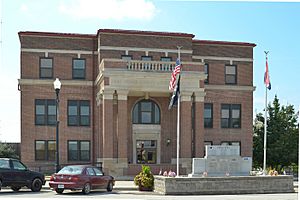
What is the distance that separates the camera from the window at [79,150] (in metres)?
40.1

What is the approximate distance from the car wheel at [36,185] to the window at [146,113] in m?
15.4

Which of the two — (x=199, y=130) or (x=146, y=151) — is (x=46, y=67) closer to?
(x=146, y=151)

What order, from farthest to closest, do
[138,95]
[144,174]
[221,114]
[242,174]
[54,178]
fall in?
[221,114] < [138,95] < [242,174] < [144,174] < [54,178]

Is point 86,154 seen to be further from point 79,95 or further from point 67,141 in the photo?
point 79,95

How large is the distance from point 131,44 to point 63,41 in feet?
18.3

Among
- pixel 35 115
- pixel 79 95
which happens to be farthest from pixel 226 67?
pixel 35 115

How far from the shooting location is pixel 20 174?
76.3ft

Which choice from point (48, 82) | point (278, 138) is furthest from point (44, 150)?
point (278, 138)

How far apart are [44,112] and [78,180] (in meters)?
17.9

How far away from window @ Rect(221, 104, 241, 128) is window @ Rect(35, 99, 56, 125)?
47.5ft

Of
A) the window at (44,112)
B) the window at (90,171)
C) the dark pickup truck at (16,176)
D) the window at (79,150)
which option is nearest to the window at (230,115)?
the window at (79,150)

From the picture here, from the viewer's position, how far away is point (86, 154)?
132ft

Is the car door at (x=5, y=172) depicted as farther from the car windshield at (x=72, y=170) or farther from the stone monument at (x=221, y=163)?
the stone monument at (x=221, y=163)

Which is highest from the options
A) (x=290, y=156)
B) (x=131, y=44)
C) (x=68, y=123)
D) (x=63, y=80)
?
(x=131, y=44)
